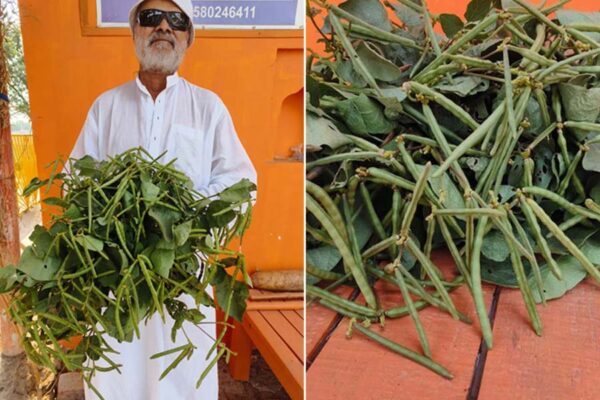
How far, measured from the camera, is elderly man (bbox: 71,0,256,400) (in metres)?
0.64

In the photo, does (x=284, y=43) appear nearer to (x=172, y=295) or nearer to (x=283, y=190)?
(x=283, y=190)

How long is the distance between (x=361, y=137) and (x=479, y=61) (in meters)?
0.11

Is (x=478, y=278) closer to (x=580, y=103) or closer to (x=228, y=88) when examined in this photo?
(x=580, y=103)

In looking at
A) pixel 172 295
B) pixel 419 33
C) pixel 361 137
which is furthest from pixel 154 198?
pixel 419 33

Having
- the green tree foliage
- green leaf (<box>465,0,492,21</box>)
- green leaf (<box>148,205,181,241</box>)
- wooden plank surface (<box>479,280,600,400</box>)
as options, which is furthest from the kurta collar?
wooden plank surface (<box>479,280,600,400</box>)

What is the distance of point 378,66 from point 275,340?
1.27 ft

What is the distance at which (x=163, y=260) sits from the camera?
0.45 meters

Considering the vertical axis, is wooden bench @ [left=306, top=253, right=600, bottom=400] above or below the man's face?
below

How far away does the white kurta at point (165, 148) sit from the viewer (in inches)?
25.4

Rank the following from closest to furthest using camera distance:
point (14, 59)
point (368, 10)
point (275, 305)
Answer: point (368, 10) → point (14, 59) → point (275, 305)

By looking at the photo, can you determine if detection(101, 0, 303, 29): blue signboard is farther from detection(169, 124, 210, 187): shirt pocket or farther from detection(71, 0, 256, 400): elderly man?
detection(169, 124, 210, 187): shirt pocket

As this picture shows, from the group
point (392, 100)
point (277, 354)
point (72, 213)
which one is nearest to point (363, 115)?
point (392, 100)

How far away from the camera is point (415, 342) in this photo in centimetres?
39

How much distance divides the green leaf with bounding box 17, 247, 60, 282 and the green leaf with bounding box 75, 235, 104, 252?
37mm
